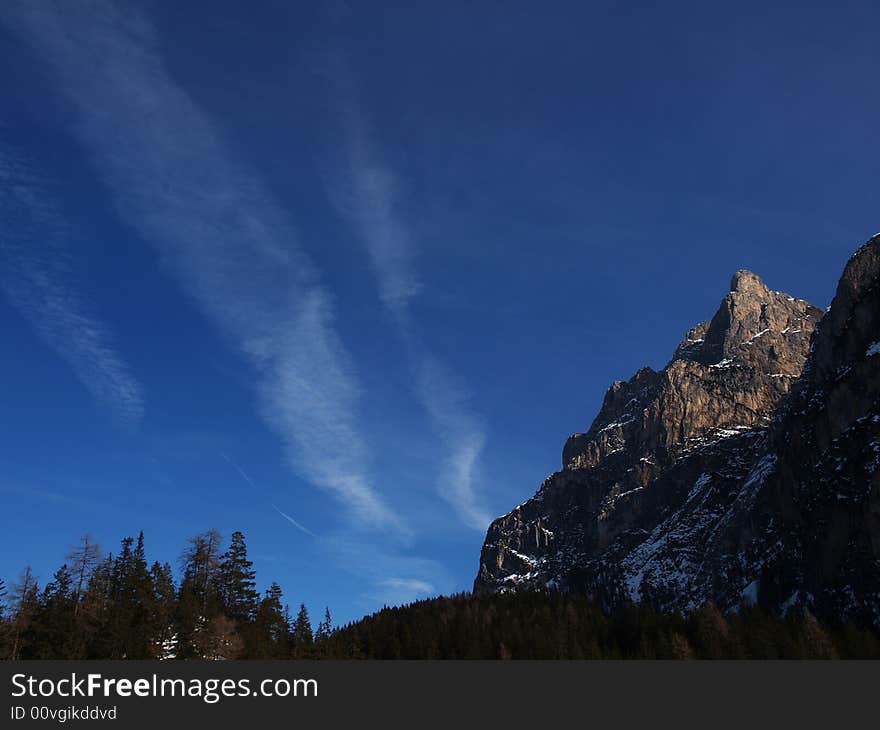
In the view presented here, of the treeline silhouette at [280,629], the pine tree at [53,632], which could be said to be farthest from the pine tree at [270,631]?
the pine tree at [53,632]

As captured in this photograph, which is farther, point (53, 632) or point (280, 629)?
point (280, 629)

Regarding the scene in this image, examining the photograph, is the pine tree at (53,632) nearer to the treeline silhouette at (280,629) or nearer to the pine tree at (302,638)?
the treeline silhouette at (280,629)

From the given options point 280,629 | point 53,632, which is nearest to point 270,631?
point 280,629

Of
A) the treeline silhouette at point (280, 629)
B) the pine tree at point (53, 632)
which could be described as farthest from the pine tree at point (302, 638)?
the pine tree at point (53, 632)

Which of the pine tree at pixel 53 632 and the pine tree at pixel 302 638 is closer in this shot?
the pine tree at pixel 53 632

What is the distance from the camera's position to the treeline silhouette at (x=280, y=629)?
92.2 metres

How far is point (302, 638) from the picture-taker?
5049 inches

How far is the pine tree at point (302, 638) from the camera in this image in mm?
118500

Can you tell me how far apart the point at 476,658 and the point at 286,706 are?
284 ft

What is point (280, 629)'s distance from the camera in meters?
127

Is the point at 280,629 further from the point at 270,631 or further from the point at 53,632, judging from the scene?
the point at 53,632

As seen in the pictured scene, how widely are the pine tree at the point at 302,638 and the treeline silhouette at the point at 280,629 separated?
308 mm

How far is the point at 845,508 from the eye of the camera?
180 metres

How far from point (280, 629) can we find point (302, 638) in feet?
13.9
